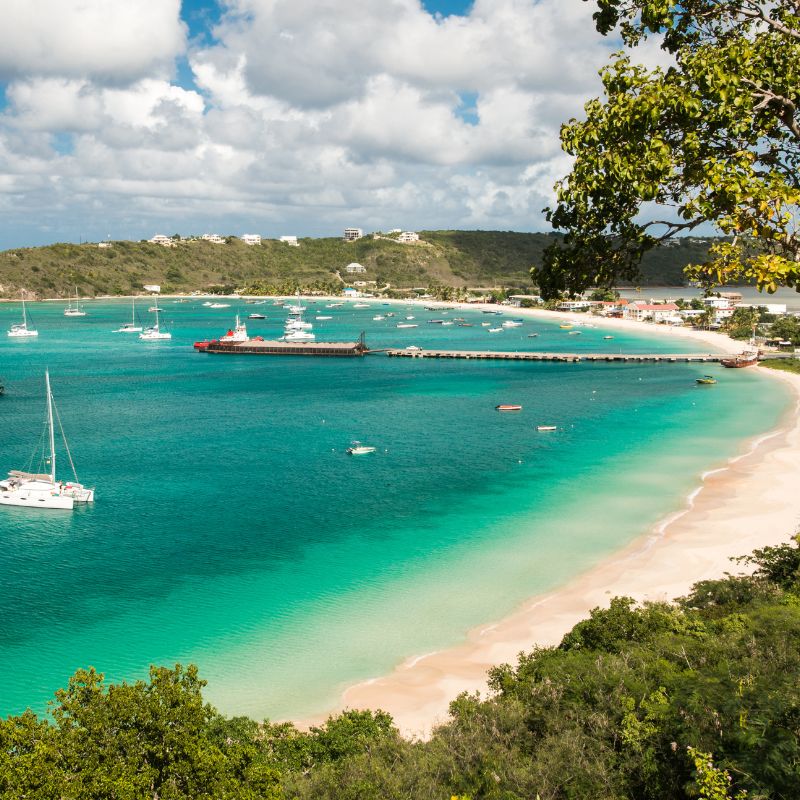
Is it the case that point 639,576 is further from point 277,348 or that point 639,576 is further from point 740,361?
point 277,348

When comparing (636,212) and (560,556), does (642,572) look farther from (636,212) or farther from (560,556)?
(636,212)

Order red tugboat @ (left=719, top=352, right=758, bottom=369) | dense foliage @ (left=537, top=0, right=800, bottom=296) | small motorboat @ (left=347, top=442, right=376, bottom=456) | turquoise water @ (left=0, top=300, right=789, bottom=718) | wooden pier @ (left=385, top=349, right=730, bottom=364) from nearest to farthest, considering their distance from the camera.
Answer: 1. dense foliage @ (left=537, top=0, right=800, bottom=296)
2. turquoise water @ (left=0, top=300, right=789, bottom=718)
3. small motorboat @ (left=347, top=442, right=376, bottom=456)
4. red tugboat @ (left=719, top=352, right=758, bottom=369)
5. wooden pier @ (left=385, top=349, right=730, bottom=364)

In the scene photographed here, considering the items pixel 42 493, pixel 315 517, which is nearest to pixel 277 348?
pixel 42 493

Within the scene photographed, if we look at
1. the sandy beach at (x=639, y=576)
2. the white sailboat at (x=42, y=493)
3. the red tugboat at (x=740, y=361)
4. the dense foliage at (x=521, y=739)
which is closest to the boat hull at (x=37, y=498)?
the white sailboat at (x=42, y=493)

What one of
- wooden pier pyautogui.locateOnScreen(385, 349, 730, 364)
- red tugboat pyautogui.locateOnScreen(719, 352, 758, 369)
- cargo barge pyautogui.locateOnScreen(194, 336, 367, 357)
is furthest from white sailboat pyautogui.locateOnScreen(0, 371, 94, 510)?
red tugboat pyautogui.locateOnScreen(719, 352, 758, 369)

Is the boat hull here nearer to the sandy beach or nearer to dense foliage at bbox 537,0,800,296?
the sandy beach

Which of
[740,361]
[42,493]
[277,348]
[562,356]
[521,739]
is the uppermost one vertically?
[740,361]

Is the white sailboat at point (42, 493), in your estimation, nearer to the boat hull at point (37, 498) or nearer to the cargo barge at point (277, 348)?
the boat hull at point (37, 498)

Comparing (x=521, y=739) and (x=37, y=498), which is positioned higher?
(x=521, y=739)
